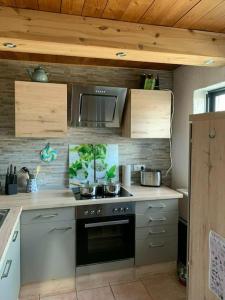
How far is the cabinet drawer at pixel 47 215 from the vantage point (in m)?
2.00

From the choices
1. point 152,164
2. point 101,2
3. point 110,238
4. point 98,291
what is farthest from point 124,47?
point 98,291

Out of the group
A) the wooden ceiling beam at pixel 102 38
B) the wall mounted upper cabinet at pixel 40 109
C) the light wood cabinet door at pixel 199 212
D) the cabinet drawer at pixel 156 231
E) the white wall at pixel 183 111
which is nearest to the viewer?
the light wood cabinet door at pixel 199 212

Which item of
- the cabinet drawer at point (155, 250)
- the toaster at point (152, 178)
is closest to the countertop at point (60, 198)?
the toaster at point (152, 178)

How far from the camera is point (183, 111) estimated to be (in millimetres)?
2664

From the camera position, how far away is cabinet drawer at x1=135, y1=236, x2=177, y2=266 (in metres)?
2.34

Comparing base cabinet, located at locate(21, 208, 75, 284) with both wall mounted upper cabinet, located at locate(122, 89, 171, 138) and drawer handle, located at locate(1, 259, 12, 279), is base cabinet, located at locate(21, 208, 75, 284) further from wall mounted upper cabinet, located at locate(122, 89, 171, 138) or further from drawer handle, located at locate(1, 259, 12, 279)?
wall mounted upper cabinet, located at locate(122, 89, 171, 138)

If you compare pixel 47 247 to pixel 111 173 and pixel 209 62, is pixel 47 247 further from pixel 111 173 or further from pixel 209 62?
pixel 209 62

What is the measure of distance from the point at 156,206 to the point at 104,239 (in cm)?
61

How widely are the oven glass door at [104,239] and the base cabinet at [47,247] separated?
0.30 ft

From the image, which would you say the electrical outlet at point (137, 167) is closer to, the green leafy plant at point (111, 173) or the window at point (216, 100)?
the green leafy plant at point (111, 173)

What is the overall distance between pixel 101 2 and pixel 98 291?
91.7 inches

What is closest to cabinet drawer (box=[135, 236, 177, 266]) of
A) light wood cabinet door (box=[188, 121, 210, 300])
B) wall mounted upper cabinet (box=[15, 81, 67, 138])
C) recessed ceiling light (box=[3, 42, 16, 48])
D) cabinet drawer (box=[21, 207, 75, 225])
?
cabinet drawer (box=[21, 207, 75, 225])

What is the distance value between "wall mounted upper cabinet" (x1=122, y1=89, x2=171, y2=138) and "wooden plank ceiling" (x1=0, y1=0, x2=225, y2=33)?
0.87 m

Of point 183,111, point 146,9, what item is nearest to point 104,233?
point 183,111
